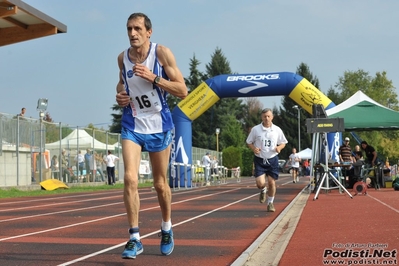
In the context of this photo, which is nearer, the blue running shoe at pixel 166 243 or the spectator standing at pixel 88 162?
the blue running shoe at pixel 166 243

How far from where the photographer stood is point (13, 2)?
1850cm

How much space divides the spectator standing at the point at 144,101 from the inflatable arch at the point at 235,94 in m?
19.2

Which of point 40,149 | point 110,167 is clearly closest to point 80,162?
point 110,167

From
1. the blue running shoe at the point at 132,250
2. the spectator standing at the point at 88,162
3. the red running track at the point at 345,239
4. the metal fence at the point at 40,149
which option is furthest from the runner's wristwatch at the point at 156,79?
the spectator standing at the point at 88,162

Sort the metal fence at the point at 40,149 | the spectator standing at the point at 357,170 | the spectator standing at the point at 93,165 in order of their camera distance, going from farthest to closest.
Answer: the spectator standing at the point at 93,165, the metal fence at the point at 40,149, the spectator standing at the point at 357,170

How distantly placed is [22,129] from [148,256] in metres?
21.0

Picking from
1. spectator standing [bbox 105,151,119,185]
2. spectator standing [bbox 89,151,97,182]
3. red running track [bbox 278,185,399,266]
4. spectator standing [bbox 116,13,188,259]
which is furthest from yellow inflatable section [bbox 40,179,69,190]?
spectator standing [bbox 116,13,188,259]

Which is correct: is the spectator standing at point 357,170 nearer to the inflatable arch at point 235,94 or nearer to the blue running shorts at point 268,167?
the inflatable arch at point 235,94

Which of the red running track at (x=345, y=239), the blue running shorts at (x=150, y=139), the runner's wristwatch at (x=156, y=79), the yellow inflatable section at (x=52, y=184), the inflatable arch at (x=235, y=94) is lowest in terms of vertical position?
the red running track at (x=345, y=239)

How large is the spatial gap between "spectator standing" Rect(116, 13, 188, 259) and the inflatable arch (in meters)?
19.2

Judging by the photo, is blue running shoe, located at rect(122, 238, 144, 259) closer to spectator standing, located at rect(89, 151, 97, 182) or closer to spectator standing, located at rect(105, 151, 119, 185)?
spectator standing, located at rect(105, 151, 119, 185)

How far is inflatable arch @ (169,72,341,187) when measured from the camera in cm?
2739

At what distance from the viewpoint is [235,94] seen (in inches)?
1130

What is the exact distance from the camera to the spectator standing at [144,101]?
22.0ft
